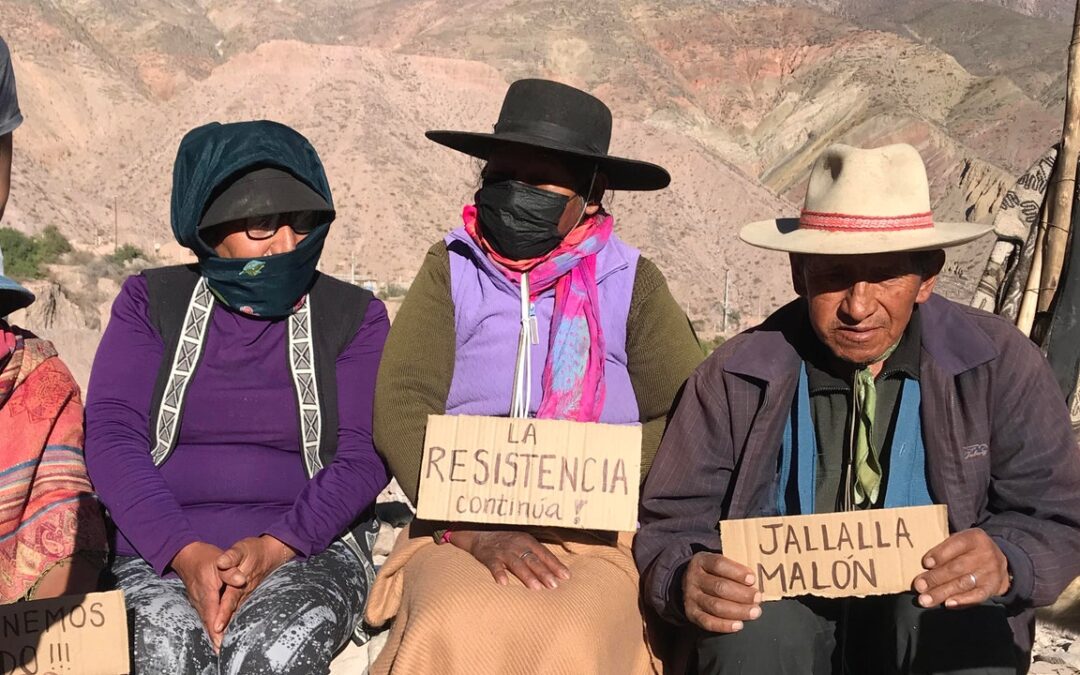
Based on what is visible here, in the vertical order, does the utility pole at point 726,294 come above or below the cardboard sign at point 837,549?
below

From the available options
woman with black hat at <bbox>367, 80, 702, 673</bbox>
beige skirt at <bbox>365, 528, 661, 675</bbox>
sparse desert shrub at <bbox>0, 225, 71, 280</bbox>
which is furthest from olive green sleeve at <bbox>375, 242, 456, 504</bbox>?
sparse desert shrub at <bbox>0, 225, 71, 280</bbox>

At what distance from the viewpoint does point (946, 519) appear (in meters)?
2.56

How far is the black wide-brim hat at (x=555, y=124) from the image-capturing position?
332cm

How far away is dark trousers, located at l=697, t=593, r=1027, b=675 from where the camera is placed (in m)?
2.58

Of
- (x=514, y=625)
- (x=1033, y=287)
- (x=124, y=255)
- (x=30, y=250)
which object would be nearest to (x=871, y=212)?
(x=514, y=625)

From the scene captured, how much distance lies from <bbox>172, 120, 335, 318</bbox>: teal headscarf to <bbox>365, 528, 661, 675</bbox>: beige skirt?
0.95m

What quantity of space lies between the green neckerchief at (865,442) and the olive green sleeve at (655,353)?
0.61 meters

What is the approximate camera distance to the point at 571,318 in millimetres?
3350

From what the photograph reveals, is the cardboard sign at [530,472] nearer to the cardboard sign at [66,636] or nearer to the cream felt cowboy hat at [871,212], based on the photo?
the cream felt cowboy hat at [871,212]

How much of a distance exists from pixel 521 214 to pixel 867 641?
57.9 inches

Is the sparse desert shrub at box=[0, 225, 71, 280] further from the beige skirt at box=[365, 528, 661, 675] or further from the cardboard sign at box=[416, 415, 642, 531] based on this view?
the beige skirt at box=[365, 528, 661, 675]

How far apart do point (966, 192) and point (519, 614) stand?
132ft

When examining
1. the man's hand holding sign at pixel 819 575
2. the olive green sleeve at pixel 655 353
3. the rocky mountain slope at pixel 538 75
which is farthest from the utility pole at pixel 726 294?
the man's hand holding sign at pixel 819 575

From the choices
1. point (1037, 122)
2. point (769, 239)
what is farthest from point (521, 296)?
point (1037, 122)
